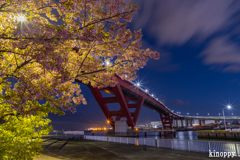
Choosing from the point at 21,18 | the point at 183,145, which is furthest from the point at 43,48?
the point at 183,145

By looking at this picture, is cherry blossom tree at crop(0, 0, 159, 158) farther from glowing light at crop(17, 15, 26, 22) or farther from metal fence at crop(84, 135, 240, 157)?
metal fence at crop(84, 135, 240, 157)

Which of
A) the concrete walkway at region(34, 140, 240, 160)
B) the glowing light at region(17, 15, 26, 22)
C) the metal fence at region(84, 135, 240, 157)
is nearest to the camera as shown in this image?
the glowing light at region(17, 15, 26, 22)

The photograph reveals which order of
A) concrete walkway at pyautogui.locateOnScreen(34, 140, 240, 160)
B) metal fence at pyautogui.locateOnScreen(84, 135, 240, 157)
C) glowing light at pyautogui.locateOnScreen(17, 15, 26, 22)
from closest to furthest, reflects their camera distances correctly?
1. glowing light at pyautogui.locateOnScreen(17, 15, 26, 22)
2. concrete walkway at pyautogui.locateOnScreen(34, 140, 240, 160)
3. metal fence at pyautogui.locateOnScreen(84, 135, 240, 157)

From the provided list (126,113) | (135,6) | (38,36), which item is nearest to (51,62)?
(38,36)

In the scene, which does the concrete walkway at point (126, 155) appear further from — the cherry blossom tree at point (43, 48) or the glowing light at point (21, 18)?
the glowing light at point (21, 18)

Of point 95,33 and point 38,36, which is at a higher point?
point 95,33

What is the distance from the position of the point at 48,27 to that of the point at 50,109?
3.24 metres

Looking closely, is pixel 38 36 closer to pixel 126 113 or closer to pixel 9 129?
pixel 9 129

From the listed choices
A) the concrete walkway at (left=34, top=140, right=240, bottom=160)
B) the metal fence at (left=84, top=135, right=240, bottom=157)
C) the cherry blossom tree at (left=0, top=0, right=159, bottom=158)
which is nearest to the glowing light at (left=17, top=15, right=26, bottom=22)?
the cherry blossom tree at (left=0, top=0, right=159, bottom=158)

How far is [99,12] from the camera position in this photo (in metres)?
7.39

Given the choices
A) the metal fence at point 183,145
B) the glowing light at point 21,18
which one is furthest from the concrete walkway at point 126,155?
the glowing light at point 21,18

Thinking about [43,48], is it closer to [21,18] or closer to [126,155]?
[21,18]

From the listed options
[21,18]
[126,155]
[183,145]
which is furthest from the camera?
[183,145]

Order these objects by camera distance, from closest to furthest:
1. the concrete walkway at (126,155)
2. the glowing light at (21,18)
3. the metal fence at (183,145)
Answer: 1. the glowing light at (21,18)
2. the concrete walkway at (126,155)
3. the metal fence at (183,145)
